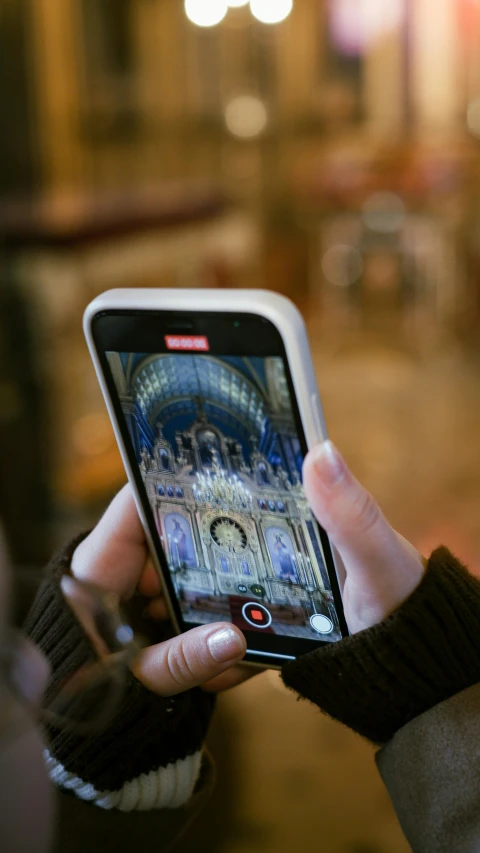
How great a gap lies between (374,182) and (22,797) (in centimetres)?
389

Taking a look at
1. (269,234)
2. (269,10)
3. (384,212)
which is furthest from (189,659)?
(269,10)

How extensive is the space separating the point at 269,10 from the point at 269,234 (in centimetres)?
98

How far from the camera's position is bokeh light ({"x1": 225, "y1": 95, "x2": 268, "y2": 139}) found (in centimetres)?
398

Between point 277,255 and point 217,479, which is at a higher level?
point 217,479

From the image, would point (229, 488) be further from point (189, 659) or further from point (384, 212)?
point (384, 212)

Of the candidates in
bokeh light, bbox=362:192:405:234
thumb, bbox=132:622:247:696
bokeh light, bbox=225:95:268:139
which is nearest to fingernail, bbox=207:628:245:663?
thumb, bbox=132:622:247:696

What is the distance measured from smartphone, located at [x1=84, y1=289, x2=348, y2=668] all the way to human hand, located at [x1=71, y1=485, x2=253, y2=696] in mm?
13

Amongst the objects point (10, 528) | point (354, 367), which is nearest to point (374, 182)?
point (354, 367)

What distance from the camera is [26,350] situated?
166 cm

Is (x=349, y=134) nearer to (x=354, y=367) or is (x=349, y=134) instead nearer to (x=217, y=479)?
(x=354, y=367)

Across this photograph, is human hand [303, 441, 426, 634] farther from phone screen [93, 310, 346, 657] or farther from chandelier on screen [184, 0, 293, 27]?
chandelier on screen [184, 0, 293, 27]

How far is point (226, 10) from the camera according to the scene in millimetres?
3717

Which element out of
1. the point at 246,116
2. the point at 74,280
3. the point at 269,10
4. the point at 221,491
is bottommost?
the point at 246,116

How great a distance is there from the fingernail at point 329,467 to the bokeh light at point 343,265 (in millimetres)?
3762
